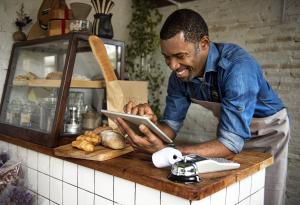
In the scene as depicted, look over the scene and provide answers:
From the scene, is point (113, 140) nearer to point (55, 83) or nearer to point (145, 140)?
point (145, 140)

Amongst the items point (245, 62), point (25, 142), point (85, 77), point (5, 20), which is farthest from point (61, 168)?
point (5, 20)

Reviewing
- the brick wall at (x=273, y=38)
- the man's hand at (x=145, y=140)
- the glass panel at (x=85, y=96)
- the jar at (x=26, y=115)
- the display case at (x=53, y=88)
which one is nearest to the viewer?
the man's hand at (x=145, y=140)

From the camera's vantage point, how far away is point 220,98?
1.43 m

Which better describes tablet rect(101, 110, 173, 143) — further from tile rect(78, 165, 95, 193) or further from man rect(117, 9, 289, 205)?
tile rect(78, 165, 95, 193)

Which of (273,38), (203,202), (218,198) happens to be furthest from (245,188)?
(273,38)

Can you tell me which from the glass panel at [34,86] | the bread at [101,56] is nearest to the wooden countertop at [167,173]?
the glass panel at [34,86]

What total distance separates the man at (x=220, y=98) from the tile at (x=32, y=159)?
0.57 meters

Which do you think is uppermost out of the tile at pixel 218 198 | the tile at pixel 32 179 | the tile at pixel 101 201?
the tile at pixel 218 198

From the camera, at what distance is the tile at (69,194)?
4.15 feet

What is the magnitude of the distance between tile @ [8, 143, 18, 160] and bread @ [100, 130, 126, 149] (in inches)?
26.0

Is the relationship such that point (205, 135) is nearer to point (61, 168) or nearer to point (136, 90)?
point (136, 90)

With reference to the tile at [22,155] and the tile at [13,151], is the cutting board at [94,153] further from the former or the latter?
the tile at [13,151]

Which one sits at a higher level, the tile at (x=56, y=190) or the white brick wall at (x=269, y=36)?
the white brick wall at (x=269, y=36)

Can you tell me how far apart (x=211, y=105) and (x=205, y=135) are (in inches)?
77.4
